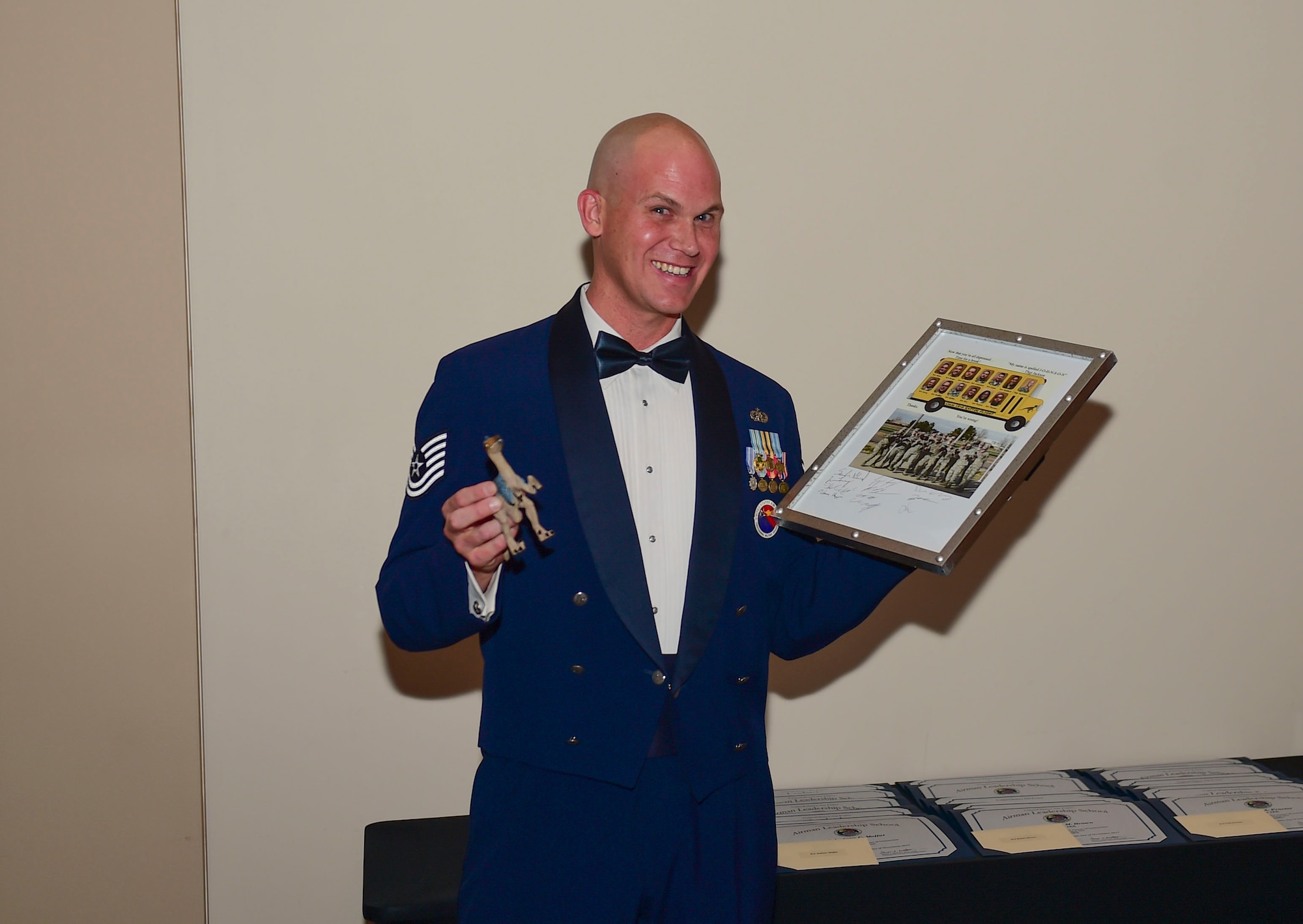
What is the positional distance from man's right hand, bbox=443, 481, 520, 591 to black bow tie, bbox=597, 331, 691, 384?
0.45 meters

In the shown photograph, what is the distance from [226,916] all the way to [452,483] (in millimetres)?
1669

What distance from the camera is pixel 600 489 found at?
6.03ft

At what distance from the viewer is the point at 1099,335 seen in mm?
3184

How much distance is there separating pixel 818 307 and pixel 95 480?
184 centimetres

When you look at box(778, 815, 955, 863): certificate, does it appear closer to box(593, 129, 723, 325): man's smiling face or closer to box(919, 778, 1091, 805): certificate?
box(919, 778, 1091, 805): certificate

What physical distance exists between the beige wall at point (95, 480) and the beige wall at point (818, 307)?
3.3 inches

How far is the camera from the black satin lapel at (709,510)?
1.83 meters

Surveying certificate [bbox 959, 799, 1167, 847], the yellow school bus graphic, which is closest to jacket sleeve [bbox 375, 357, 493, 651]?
the yellow school bus graphic

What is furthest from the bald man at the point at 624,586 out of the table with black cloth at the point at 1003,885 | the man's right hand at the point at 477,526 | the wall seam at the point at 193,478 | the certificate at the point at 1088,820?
the certificate at the point at 1088,820

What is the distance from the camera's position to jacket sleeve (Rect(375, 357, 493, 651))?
170cm

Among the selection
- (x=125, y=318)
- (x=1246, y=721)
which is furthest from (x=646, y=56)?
(x=1246, y=721)

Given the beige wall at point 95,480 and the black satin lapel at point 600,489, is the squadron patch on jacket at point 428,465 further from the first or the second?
the beige wall at point 95,480

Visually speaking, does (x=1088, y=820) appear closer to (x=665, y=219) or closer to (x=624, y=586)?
(x=624, y=586)

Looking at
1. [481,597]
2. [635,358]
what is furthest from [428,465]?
[635,358]
